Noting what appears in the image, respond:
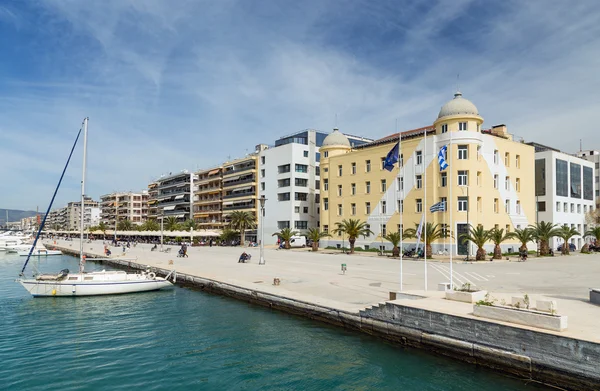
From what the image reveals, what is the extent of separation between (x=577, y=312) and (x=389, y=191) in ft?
142

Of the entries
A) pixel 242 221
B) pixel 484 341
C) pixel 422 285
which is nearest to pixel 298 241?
pixel 242 221

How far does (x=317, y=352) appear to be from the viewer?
1593cm

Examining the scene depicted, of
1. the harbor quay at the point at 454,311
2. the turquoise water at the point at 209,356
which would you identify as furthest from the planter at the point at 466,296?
the turquoise water at the point at 209,356

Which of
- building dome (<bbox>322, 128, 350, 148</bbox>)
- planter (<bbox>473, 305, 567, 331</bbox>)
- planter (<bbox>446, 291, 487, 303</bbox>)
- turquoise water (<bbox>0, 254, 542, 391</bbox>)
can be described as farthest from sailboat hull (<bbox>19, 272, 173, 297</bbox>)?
building dome (<bbox>322, 128, 350, 148</bbox>)

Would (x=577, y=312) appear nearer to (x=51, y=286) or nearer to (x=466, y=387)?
(x=466, y=387)

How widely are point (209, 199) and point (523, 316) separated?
96.7 metres

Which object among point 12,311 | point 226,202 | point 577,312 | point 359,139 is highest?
point 359,139

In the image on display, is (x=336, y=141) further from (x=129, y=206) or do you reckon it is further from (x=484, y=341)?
(x=129, y=206)

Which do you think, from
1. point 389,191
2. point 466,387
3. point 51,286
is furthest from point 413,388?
point 389,191

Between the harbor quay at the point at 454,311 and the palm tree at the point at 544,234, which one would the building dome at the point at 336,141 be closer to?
the palm tree at the point at 544,234

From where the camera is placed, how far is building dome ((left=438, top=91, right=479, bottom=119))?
5088 centimetres

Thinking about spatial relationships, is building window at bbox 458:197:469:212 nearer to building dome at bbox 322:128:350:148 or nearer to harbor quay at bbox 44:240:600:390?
harbor quay at bbox 44:240:600:390

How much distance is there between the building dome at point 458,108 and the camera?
167 feet

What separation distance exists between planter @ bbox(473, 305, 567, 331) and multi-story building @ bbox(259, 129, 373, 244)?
6367 cm
